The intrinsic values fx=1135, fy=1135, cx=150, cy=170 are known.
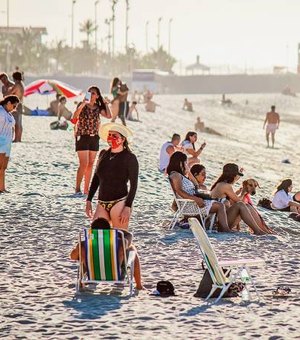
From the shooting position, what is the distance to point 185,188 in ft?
44.1

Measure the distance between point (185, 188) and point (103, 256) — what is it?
13.9 feet

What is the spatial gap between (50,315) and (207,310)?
4.10 feet

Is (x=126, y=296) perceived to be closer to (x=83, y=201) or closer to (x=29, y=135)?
(x=83, y=201)

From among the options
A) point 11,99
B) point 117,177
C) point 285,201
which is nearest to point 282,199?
point 285,201

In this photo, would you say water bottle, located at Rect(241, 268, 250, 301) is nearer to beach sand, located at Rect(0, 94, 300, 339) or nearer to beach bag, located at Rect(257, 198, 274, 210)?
beach sand, located at Rect(0, 94, 300, 339)

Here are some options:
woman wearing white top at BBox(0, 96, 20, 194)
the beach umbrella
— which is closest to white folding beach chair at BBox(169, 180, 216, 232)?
woman wearing white top at BBox(0, 96, 20, 194)

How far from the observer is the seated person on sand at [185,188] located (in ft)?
43.2

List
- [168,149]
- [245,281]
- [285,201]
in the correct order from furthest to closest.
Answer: [168,149] < [285,201] < [245,281]

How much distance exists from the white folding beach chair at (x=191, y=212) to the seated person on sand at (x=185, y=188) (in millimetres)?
57

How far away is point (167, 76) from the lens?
146750 mm

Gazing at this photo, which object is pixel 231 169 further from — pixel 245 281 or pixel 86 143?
pixel 245 281

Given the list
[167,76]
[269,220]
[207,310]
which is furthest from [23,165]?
[167,76]

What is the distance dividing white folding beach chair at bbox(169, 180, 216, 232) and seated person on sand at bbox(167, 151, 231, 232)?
0.19 ft

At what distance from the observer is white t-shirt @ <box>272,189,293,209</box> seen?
16.1 m
